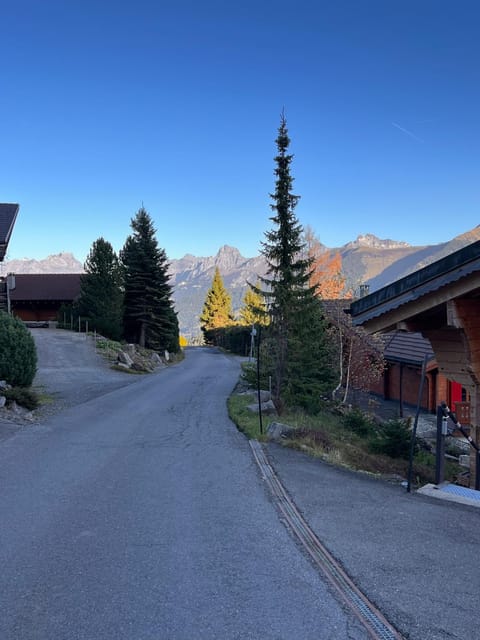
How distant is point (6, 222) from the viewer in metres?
25.1

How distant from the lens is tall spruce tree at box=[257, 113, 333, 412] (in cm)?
1516

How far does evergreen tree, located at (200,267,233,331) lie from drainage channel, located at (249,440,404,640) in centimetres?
6996

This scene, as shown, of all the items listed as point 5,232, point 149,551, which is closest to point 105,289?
point 5,232

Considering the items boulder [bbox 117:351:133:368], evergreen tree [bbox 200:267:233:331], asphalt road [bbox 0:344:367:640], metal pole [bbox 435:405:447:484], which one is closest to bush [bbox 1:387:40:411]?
asphalt road [bbox 0:344:367:640]

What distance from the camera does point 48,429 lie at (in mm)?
11289

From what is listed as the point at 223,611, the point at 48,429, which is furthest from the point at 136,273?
the point at 223,611

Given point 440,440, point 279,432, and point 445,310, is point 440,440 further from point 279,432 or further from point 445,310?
point 279,432

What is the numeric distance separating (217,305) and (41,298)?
32.1 metres

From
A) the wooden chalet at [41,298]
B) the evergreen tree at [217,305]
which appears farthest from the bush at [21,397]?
the evergreen tree at [217,305]

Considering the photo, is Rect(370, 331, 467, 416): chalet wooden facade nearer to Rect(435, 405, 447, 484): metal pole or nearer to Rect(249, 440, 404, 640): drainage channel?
Rect(435, 405, 447, 484): metal pole

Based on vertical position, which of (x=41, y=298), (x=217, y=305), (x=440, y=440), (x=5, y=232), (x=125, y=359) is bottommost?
(x=125, y=359)

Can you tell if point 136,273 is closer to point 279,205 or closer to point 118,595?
point 279,205

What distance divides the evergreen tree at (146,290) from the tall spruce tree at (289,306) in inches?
949

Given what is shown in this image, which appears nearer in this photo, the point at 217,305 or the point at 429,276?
the point at 429,276
